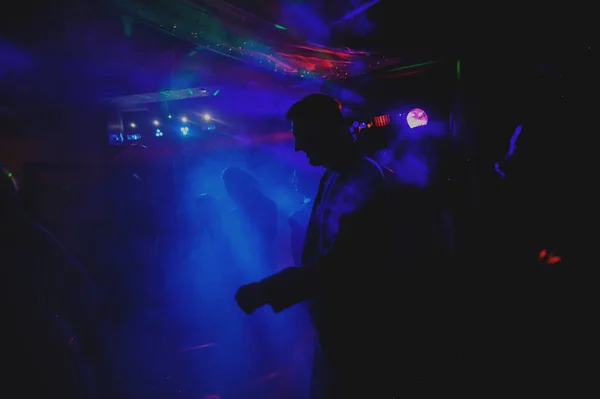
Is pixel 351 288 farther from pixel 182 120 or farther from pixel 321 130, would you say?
pixel 182 120

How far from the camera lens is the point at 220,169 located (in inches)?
377

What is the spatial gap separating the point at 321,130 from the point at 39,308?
195 centimetres

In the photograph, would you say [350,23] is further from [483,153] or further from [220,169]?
[220,169]

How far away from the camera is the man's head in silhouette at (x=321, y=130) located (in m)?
2.04

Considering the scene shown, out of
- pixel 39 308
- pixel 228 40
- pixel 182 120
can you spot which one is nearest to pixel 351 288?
pixel 39 308

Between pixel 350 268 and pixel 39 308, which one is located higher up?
pixel 350 268

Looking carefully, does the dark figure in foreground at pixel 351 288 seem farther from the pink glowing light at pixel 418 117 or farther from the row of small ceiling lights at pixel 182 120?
the row of small ceiling lights at pixel 182 120

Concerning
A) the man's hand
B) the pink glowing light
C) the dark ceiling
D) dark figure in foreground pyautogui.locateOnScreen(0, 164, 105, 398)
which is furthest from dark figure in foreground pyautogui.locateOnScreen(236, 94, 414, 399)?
the pink glowing light

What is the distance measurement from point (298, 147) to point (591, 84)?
2962 mm

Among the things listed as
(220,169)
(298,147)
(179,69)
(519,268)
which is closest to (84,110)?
(179,69)

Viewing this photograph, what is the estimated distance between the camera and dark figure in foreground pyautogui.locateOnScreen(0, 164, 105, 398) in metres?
2.05

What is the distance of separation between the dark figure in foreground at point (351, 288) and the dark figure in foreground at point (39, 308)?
4.46ft

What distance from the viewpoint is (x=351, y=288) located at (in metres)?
1.79

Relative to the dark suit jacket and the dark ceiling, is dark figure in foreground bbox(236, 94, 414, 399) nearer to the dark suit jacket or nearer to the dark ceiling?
the dark suit jacket
